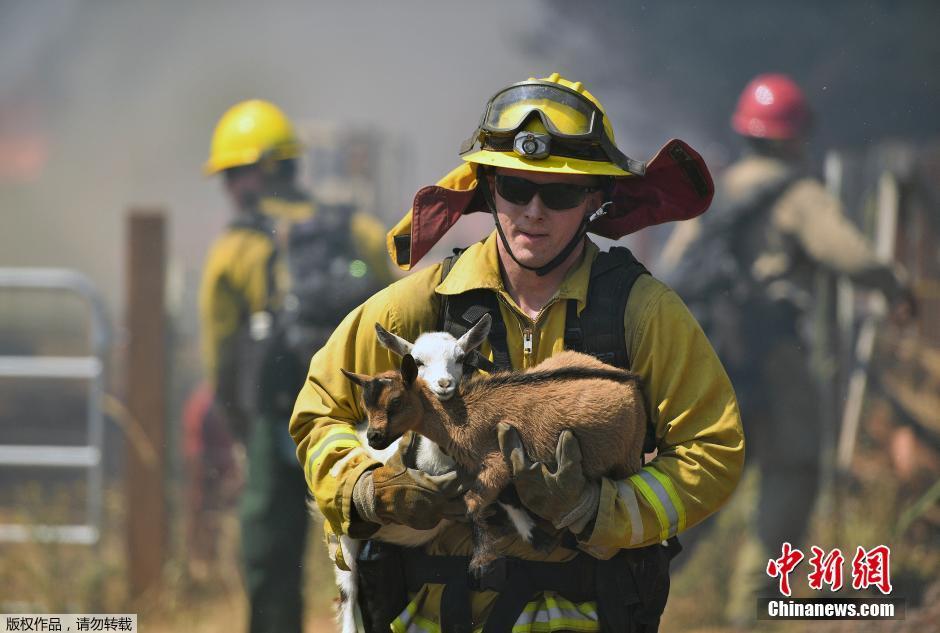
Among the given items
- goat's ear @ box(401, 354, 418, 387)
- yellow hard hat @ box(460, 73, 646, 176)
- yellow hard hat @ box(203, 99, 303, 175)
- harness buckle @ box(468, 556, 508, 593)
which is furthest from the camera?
yellow hard hat @ box(203, 99, 303, 175)

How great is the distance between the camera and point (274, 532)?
5.83 metres

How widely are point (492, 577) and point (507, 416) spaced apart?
378mm

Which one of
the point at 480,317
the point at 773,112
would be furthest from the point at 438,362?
the point at 773,112

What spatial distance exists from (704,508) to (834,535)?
4795 mm

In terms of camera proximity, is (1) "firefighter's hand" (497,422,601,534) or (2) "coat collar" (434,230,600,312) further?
(2) "coat collar" (434,230,600,312)

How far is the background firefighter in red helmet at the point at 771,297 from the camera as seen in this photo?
21.9 feet

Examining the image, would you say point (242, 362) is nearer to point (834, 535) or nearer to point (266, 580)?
point (266, 580)

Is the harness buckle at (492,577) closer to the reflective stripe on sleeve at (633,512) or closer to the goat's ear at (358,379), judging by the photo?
the reflective stripe on sleeve at (633,512)

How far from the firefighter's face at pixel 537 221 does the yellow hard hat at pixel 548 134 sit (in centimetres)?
4

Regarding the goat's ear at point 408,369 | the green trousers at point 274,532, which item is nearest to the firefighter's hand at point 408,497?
the goat's ear at point 408,369

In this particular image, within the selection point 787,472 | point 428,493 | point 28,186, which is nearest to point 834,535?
point 787,472

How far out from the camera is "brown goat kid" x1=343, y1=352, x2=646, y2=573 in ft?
8.87

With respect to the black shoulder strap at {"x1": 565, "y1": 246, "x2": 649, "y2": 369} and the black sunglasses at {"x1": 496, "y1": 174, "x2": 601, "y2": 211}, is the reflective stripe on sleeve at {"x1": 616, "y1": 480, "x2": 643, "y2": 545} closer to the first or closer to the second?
the black shoulder strap at {"x1": 565, "y1": 246, "x2": 649, "y2": 369}

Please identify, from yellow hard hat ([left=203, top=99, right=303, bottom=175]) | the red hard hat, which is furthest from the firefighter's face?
the red hard hat
